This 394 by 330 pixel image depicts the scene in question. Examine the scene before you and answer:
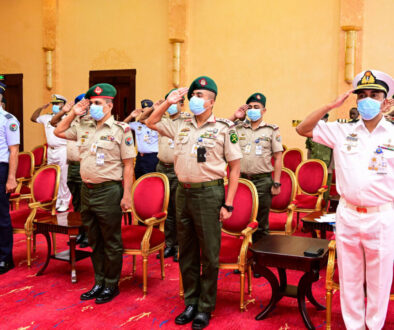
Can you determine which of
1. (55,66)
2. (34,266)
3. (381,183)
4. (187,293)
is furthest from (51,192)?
(55,66)

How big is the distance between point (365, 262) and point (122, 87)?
798 cm

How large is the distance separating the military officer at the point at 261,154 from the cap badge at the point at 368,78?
5.88 feet

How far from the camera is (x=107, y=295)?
11.3 ft

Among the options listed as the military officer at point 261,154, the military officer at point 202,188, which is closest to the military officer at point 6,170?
the military officer at point 202,188

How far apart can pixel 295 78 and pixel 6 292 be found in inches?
238

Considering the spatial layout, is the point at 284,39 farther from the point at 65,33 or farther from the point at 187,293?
the point at 187,293

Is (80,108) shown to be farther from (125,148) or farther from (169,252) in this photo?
(169,252)

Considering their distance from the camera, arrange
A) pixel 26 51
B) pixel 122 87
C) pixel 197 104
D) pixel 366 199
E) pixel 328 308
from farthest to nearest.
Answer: pixel 26 51 < pixel 122 87 < pixel 197 104 < pixel 328 308 < pixel 366 199

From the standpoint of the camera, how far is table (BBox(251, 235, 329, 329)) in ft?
9.32

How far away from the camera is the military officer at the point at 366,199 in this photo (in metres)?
2.30

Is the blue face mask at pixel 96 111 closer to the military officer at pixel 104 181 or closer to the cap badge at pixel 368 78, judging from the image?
the military officer at pixel 104 181

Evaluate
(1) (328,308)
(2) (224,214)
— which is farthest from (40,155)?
(1) (328,308)

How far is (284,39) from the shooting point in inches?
311

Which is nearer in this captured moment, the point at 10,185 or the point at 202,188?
the point at 202,188
